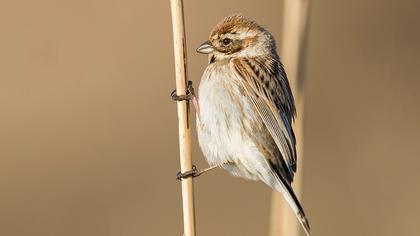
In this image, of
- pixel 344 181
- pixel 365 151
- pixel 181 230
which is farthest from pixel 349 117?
pixel 181 230

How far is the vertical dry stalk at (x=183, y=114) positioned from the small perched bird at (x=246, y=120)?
0.62m

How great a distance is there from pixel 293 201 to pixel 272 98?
32.3 inches

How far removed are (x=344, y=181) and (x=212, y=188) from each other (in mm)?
1482

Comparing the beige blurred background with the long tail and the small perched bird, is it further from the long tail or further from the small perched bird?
the long tail

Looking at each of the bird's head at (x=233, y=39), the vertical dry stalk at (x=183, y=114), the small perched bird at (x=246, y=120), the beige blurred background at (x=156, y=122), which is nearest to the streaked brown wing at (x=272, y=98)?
the small perched bird at (x=246, y=120)

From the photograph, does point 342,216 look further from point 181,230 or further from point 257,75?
point 257,75

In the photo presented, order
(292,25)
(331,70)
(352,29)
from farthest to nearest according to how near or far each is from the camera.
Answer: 1. (352,29)
2. (331,70)
3. (292,25)

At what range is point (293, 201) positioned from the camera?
4.58 meters

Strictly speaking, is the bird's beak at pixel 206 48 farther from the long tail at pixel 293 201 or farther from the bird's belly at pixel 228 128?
the long tail at pixel 293 201

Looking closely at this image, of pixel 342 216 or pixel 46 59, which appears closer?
pixel 342 216

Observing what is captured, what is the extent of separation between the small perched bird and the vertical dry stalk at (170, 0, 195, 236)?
0.62 m

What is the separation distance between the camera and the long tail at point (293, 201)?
4.52 metres

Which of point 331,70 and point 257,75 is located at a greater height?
point 331,70

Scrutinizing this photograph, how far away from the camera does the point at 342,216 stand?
770cm
